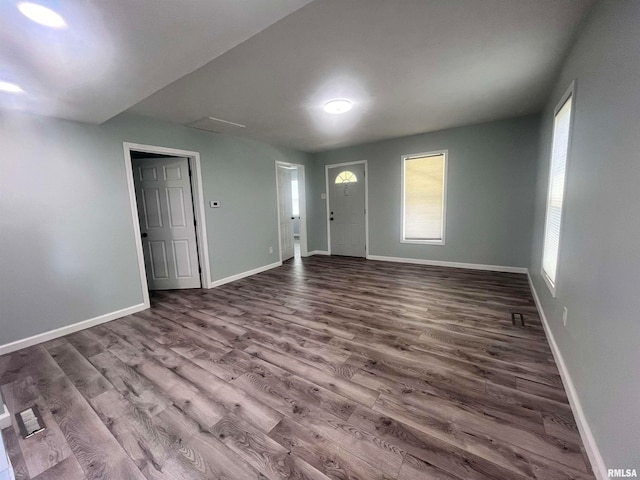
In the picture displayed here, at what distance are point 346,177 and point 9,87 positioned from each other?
16.4 feet

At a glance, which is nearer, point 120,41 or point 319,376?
→ point 120,41

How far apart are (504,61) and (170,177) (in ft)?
14.1

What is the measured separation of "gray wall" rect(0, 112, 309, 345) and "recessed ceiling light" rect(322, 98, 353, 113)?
2.13 meters

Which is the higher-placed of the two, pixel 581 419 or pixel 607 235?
pixel 607 235

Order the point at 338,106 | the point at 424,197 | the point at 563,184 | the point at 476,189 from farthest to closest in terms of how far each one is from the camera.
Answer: the point at 424,197 → the point at 476,189 → the point at 338,106 → the point at 563,184

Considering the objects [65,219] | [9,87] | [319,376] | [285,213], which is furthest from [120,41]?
[285,213]

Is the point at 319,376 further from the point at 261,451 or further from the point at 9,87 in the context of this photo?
the point at 9,87

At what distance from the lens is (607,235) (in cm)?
129

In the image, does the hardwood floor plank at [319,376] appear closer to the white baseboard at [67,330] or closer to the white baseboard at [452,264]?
the white baseboard at [67,330]

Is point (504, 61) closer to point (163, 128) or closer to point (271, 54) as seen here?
point (271, 54)

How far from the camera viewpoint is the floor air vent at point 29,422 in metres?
1.59

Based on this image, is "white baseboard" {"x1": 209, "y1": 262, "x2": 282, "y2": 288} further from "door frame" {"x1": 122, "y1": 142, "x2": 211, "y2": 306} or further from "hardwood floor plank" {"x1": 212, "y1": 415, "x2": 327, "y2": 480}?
"hardwood floor plank" {"x1": 212, "y1": 415, "x2": 327, "y2": 480}

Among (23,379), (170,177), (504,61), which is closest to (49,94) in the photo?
(170,177)

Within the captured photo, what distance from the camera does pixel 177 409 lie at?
67.2 inches
